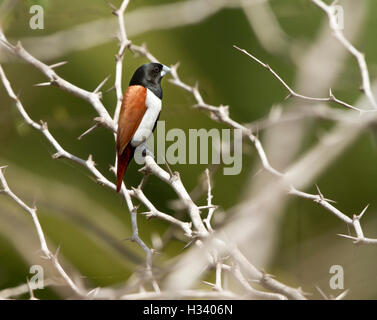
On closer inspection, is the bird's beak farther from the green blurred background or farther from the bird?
the green blurred background

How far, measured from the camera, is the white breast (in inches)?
94.3

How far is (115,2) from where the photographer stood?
273 centimetres

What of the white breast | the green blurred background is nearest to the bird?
the white breast

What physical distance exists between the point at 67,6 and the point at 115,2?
0.27 m

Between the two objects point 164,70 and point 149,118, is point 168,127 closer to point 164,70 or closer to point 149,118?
point 149,118

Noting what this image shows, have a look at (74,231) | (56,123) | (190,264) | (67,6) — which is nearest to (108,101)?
(56,123)

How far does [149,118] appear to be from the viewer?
2.47 m

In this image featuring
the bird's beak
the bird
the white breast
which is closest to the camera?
the bird

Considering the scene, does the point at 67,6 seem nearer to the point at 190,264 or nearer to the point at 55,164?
the point at 55,164

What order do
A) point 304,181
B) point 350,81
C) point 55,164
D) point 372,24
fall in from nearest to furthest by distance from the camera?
point 304,181 < point 350,81 < point 372,24 < point 55,164

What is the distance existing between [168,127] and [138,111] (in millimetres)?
228

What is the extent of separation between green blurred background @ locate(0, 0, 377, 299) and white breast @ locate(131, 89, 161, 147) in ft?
0.33

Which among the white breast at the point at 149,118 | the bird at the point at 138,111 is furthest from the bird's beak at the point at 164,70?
the white breast at the point at 149,118

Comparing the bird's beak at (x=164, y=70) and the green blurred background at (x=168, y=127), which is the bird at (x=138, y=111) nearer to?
the bird's beak at (x=164, y=70)
